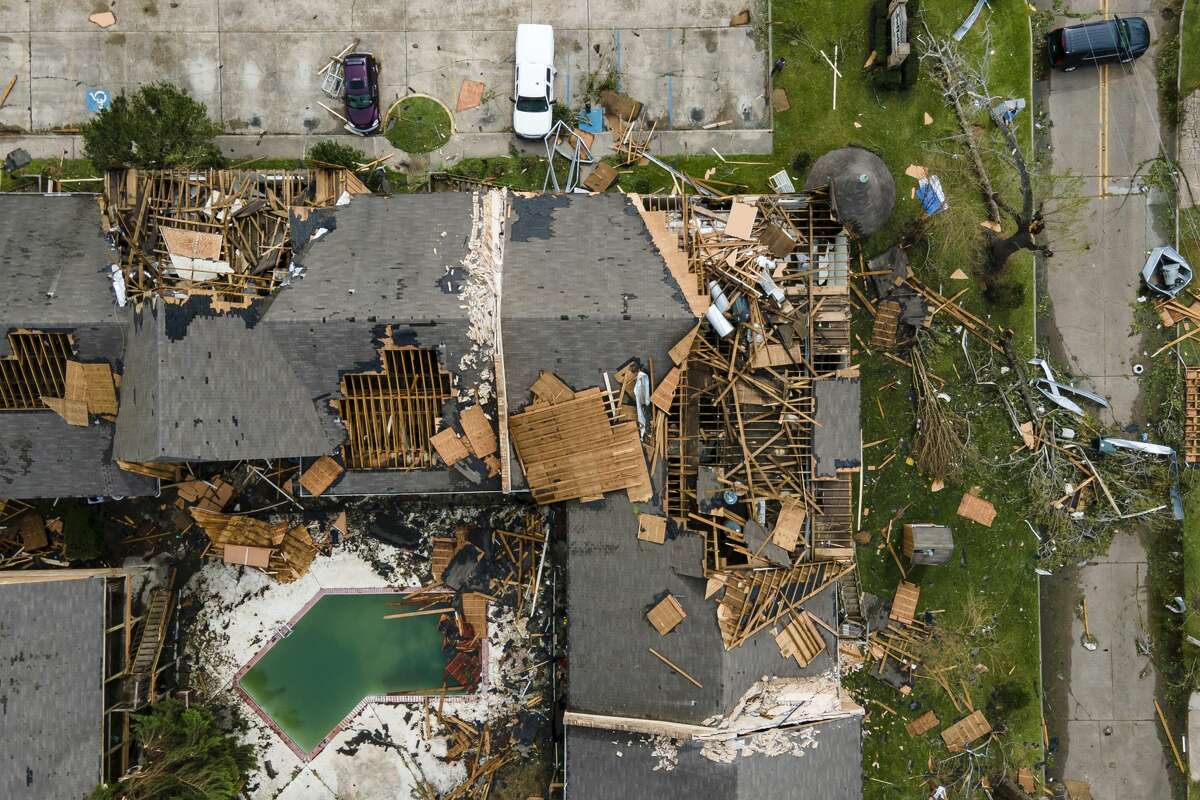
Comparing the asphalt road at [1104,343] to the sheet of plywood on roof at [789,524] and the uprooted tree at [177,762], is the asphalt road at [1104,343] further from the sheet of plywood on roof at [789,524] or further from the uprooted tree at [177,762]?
the uprooted tree at [177,762]

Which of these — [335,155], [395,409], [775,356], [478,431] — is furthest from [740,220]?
[335,155]

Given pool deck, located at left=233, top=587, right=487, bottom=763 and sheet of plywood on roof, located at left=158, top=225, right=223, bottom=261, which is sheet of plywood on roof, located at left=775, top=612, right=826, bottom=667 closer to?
pool deck, located at left=233, top=587, right=487, bottom=763

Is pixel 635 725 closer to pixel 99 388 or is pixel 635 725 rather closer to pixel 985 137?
pixel 99 388

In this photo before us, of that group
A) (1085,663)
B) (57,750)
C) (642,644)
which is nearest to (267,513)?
(57,750)

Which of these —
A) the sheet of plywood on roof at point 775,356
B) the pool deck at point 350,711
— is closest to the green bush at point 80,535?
the pool deck at point 350,711

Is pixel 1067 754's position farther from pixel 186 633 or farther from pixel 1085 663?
pixel 186 633
